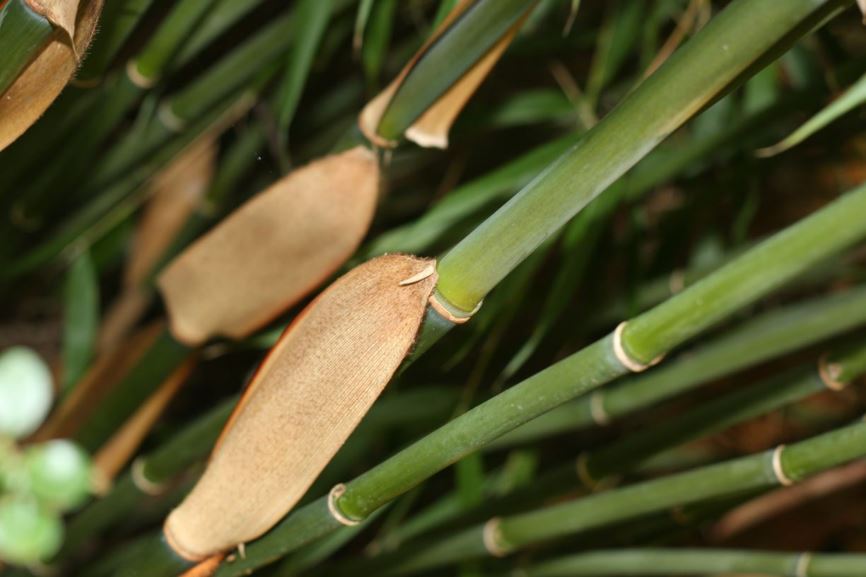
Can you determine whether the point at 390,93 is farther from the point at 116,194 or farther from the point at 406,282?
the point at 116,194

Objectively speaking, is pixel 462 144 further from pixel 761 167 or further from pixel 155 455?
pixel 155 455

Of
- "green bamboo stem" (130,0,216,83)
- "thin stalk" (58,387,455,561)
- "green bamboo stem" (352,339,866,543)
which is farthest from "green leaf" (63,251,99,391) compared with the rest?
"green bamboo stem" (352,339,866,543)

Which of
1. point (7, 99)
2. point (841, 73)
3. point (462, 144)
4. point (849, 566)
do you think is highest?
point (462, 144)

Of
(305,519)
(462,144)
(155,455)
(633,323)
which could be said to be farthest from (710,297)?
(462,144)

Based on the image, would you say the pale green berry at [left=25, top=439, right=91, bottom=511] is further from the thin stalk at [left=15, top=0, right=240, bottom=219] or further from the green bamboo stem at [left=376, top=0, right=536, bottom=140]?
the thin stalk at [left=15, top=0, right=240, bottom=219]

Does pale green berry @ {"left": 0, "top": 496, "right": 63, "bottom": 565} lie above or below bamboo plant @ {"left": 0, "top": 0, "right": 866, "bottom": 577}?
below

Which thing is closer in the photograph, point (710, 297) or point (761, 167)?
point (710, 297)

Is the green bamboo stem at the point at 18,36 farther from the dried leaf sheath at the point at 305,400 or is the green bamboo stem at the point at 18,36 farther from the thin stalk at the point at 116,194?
the thin stalk at the point at 116,194
